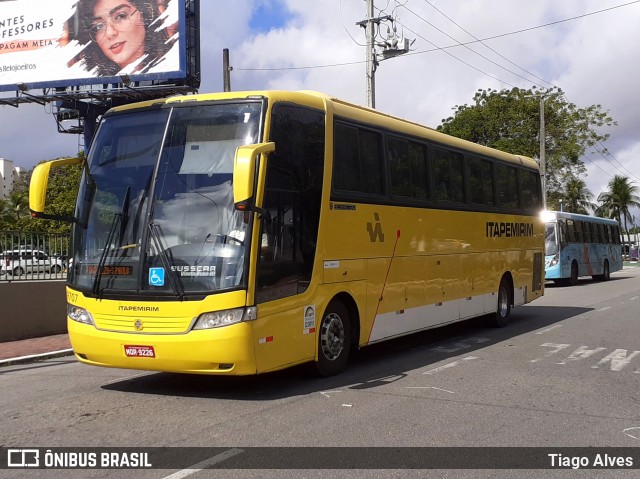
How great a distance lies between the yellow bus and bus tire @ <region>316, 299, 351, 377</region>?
0.02 m

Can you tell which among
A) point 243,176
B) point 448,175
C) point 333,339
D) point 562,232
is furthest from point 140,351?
point 562,232

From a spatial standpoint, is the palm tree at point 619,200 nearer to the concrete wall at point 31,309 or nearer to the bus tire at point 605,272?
the bus tire at point 605,272

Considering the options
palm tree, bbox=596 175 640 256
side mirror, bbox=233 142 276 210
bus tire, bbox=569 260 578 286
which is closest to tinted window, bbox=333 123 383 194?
side mirror, bbox=233 142 276 210

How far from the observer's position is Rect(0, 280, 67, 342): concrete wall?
41.2ft

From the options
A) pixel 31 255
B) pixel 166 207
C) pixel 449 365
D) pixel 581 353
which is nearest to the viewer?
pixel 166 207

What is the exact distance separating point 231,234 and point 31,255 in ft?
23.9

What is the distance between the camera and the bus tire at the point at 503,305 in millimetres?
13953

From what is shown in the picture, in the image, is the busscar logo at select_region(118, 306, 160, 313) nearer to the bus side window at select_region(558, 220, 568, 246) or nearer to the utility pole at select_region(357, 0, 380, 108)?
the utility pole at select_region(357, 0, 380, 108)

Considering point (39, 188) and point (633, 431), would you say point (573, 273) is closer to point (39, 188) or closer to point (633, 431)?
point (633, 431)

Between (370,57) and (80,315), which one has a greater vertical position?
(370,57)

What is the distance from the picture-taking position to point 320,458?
17.6 ft

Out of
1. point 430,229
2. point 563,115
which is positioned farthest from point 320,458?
point 563,115

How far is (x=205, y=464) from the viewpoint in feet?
17.0

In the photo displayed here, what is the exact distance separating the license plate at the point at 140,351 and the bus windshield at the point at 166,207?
23.2 inches
